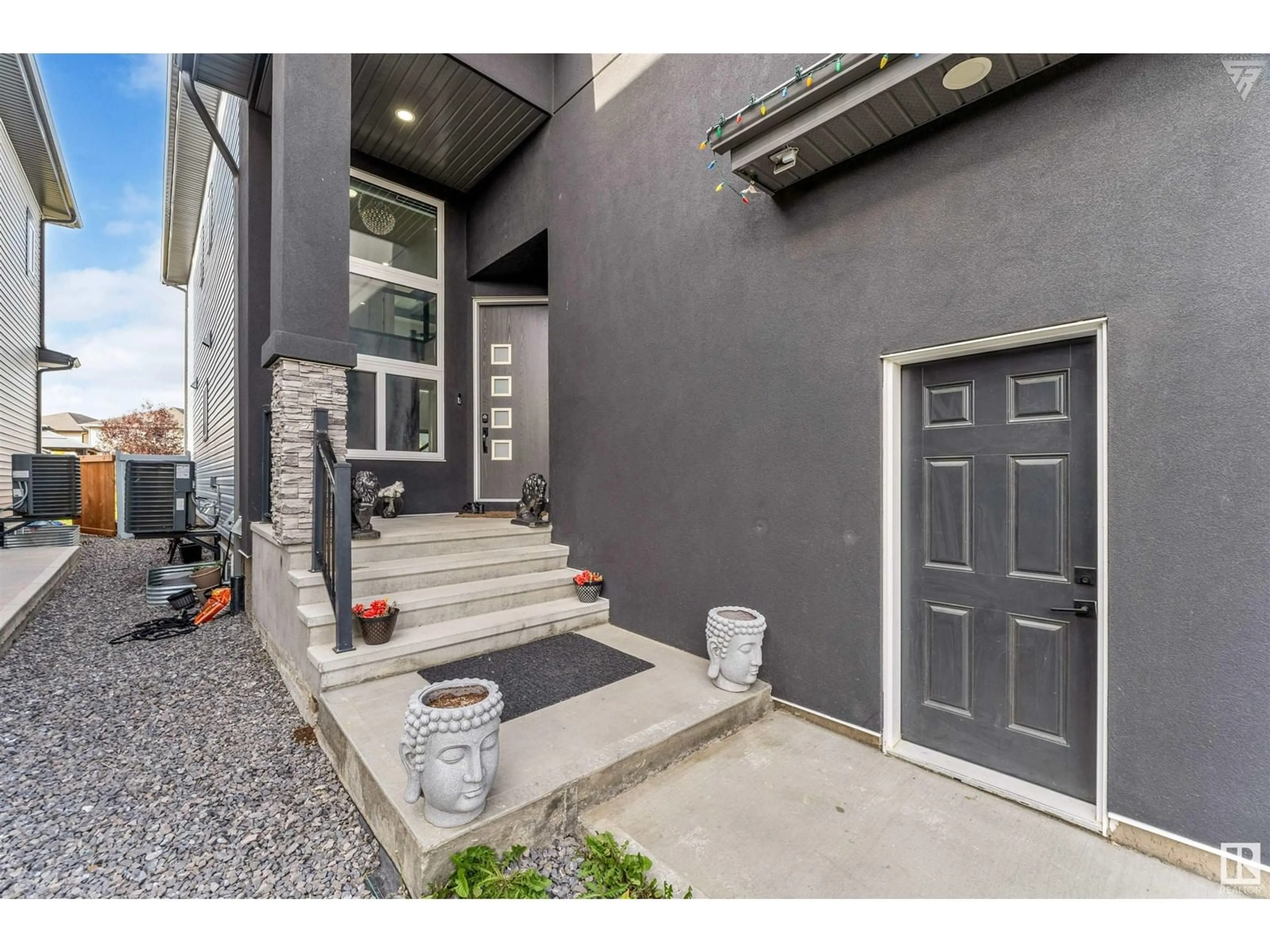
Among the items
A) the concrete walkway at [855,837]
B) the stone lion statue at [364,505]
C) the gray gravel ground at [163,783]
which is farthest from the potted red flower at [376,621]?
the concrete walkway at [855,837]

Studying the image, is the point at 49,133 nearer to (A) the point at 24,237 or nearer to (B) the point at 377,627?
(A) the point at 24,237

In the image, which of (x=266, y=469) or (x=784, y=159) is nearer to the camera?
(x=784, y=159)

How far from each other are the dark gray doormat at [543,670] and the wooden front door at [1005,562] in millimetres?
1588

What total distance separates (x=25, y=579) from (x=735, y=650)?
6.79 m

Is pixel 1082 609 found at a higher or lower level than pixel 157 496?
lower

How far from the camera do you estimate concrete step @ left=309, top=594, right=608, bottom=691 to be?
8.51 feet

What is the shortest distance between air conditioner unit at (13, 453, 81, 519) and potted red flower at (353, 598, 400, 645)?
294 inches

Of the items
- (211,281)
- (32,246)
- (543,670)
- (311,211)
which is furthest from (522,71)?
(32,246)

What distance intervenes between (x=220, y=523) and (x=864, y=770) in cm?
730

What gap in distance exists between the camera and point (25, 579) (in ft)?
15.9

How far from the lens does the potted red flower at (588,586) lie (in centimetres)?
388

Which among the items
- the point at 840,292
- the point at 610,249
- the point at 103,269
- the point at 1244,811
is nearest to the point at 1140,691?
the point at 1244,811

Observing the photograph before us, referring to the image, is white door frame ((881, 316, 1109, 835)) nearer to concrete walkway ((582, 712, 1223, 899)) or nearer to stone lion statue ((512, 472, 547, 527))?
concrete walkway ((582, 712, 1223, 899))
